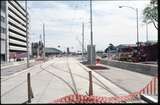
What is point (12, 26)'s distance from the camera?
291ft

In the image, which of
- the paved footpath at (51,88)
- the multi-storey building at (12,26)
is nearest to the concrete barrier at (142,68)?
the paved footpath at (51,88)

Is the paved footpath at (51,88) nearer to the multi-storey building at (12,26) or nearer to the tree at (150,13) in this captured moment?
the multi-storey building at (12,26)

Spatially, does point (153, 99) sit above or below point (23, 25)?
below

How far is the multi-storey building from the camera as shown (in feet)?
223

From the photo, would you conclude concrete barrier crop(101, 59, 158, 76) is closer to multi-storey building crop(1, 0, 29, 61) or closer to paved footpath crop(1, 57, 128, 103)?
paved footpath crop(1, 57, 128, 103)

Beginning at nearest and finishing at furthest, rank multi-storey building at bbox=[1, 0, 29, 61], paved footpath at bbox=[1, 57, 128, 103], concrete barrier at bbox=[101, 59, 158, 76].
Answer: paved footpath at bbox=[1, 57, 128, 103] → concrete barrier at bbox=[101, 59, 158, 76] → multi-storey building at bbox=[1, 0, 29, 61]

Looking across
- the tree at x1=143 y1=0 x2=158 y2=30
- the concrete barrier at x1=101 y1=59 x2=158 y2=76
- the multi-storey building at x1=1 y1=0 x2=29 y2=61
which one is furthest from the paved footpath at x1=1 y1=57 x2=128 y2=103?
the tree at x1=143 y1=0 x2=158 y2=30

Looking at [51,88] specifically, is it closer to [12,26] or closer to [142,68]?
[142,68]

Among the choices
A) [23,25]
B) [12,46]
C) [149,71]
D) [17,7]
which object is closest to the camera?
[149,71]

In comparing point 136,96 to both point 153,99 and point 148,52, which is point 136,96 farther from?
point 148,52

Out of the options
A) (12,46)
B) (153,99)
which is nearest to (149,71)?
(153,99)

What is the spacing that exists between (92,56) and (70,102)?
4935cm

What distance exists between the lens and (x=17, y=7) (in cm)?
7075

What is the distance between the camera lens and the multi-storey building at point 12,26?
2673 inches
